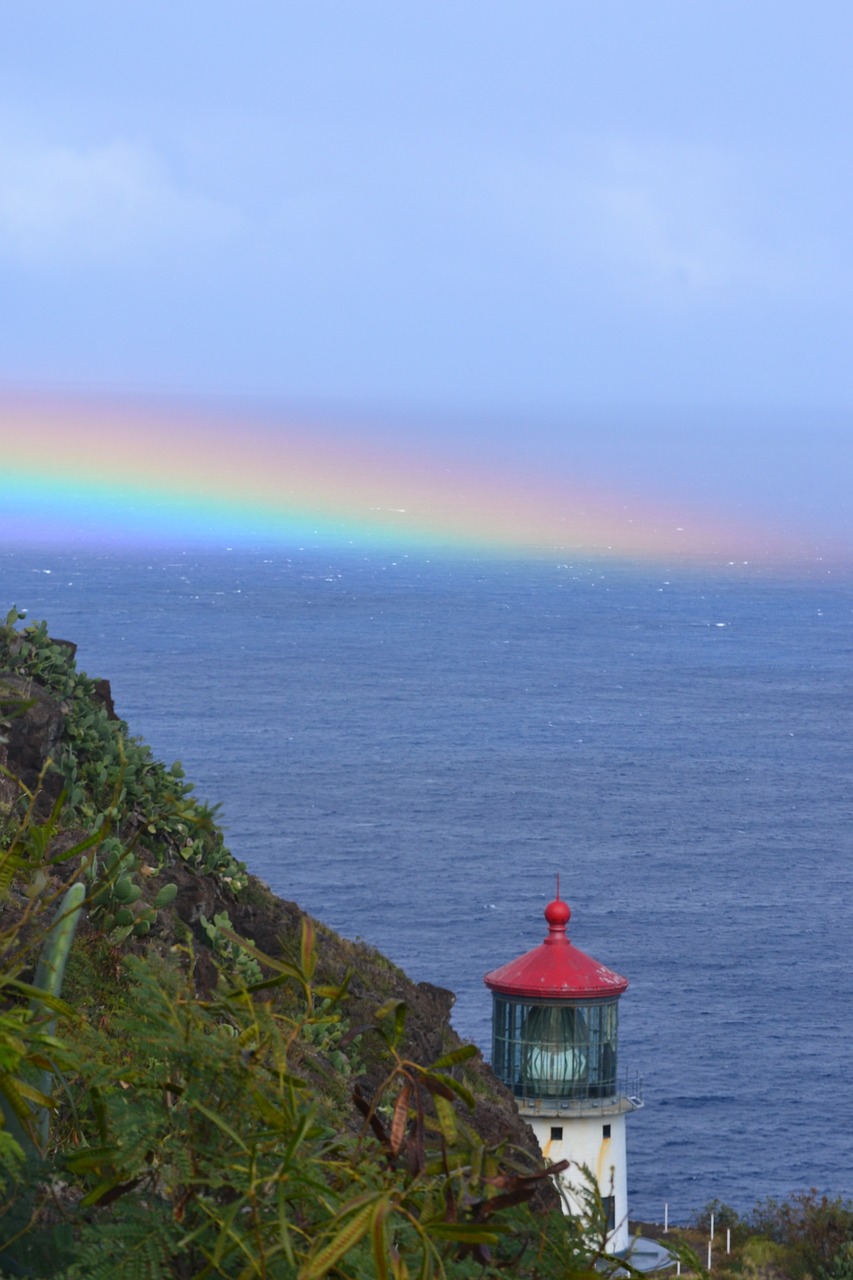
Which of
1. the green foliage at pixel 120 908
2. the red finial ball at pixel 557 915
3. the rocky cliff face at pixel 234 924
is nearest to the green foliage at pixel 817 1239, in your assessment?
the red finial ball at pixel 557 915

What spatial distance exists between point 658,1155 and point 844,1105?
354 inches

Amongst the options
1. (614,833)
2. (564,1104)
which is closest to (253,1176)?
(564,1104)

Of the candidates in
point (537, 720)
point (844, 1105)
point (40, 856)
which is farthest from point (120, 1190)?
point (537, 720)

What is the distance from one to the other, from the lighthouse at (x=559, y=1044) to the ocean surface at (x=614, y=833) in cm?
2193

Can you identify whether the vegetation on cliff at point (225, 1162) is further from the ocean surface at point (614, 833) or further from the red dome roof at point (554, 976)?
the ocean surface at point (614, 833)

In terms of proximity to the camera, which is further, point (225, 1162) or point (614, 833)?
point (614, 833)

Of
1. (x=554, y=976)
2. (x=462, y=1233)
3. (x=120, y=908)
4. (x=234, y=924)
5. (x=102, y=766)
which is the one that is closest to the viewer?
(x=462, y=1233)

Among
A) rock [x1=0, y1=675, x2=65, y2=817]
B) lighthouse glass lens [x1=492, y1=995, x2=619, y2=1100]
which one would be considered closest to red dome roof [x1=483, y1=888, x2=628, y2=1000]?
lighthouse glass lens [x1=492, y1=995, x2=619, y2=1100]

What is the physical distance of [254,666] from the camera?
179000 mm

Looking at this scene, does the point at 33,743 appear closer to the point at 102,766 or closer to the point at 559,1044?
the point at 102,766

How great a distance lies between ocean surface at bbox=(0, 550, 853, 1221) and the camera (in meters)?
61.7

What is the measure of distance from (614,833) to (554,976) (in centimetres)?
7754

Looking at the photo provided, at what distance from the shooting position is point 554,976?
89.5 feet

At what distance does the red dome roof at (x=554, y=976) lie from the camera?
27172 mm
